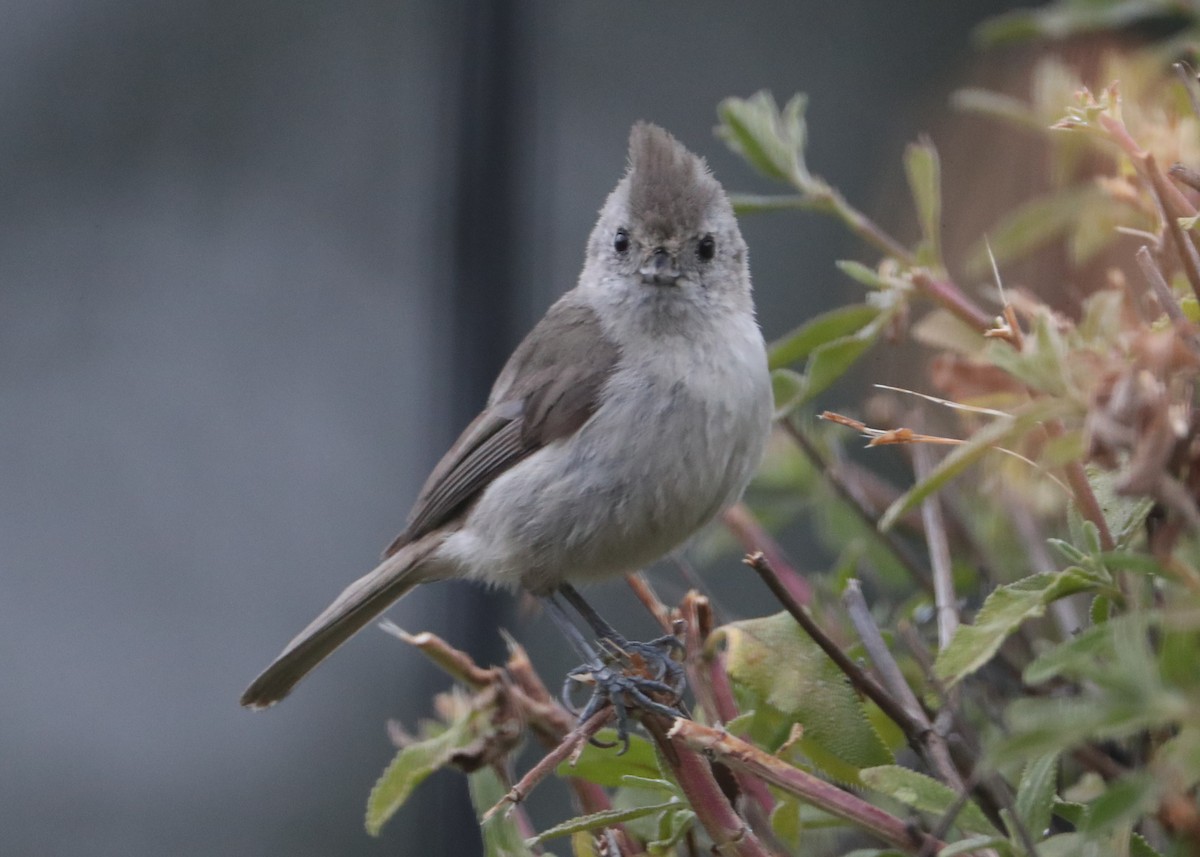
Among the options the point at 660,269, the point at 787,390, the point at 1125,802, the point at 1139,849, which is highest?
the point at 660,269

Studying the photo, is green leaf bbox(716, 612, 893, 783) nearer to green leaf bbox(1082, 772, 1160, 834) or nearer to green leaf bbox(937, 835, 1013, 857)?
green leaf bbox(937, 835, 1013, 857)

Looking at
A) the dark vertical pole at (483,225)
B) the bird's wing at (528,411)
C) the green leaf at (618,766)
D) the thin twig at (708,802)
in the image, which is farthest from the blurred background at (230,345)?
the thin twig at (708,802)

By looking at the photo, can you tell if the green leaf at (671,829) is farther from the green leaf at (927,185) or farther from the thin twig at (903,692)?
the green leaf at (927,185)

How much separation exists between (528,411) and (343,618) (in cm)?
39

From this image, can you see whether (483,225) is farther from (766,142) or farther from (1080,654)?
(1080,654)

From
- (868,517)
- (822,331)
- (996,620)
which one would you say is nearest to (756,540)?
(868,517)

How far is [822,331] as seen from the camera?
1.21 meters

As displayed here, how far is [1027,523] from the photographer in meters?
1.29

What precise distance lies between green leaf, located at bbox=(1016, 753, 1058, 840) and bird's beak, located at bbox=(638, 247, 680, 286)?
1246 millimetres

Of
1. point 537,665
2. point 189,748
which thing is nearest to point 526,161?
point 537,665

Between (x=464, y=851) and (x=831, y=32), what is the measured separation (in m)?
2.51

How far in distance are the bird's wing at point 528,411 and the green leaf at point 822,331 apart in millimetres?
611

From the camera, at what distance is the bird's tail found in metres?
1.79

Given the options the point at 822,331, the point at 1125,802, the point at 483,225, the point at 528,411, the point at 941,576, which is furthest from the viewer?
the point at 483,225
